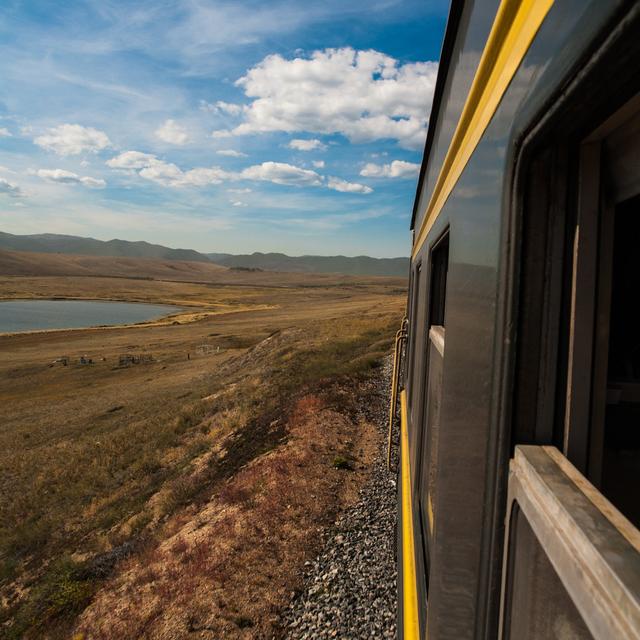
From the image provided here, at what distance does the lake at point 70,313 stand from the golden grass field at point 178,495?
3853 cm

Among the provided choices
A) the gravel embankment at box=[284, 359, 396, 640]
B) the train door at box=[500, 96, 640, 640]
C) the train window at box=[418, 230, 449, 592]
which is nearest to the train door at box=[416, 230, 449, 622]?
the train window at box=[418, 230, 449, 592]

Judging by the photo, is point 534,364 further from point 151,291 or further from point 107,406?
point 151,291

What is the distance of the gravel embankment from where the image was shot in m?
4.77

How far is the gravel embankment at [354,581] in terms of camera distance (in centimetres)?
477

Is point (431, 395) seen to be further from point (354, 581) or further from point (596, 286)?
point (354, 581)

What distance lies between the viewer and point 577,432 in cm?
98

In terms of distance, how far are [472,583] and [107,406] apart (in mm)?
22586

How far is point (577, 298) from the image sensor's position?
96 cm

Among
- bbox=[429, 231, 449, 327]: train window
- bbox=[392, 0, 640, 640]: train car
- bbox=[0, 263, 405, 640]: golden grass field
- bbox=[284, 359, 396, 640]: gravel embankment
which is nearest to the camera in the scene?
bbox=[392, 0, 640, 640]: train car

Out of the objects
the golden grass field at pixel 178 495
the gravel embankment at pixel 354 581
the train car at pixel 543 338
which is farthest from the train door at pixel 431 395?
the golden grass field at pixel 178 495

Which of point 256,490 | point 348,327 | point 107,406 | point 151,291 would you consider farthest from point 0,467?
point 151,291

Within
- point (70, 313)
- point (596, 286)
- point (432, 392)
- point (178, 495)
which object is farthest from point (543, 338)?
point (70, 313)

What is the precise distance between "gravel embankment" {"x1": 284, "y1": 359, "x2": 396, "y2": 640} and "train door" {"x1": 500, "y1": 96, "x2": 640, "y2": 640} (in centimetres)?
431

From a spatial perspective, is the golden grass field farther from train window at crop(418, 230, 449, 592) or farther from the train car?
the train car
